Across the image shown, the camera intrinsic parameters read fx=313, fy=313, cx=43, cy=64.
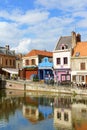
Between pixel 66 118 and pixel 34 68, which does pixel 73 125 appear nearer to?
pixel 66 118

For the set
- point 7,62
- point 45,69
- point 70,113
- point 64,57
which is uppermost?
point 7,62

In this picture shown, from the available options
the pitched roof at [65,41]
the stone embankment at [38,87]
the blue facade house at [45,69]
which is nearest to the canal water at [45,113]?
the stone embankment at [38,87]

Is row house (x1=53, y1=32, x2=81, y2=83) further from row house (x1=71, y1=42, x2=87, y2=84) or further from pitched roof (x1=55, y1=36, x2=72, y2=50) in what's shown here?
row house (x1=71, y1=42, x2=87, y2=84)

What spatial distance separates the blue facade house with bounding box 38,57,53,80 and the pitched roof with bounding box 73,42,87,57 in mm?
7410

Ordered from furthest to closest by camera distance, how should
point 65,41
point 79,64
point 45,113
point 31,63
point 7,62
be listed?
point 7,62 → point 31,63 → point 65,41 → point 79,64 → point 45,113

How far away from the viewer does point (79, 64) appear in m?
61.6

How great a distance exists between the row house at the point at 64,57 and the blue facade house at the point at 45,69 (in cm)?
203

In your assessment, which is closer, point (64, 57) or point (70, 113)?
point (70, 113)

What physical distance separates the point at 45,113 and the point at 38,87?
2494 cm

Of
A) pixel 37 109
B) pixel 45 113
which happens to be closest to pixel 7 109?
pixel 37 109

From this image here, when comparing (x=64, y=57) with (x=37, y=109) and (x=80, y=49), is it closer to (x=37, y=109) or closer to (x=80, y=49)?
(x=80, y=49)

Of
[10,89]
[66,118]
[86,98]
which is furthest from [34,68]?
[66,118]

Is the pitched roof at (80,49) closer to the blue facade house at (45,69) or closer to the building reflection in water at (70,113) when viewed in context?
the blue facade house at (45,69)

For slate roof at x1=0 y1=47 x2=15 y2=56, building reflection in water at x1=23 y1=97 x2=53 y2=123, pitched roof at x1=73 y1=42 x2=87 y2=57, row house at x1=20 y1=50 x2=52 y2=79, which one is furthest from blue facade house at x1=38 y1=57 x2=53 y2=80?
building reflection in water at x1=23 y1=97 x2=53 y2=123
